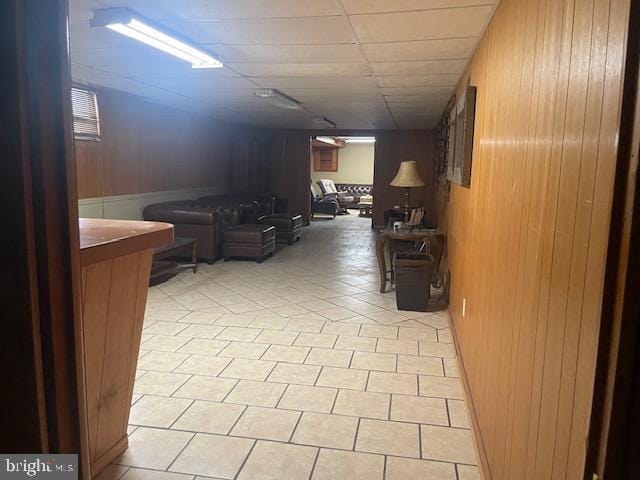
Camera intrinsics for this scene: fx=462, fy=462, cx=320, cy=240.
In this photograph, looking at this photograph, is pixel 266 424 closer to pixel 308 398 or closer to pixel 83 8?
pixel 308 398

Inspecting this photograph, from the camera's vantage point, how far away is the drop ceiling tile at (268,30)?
2.79 m

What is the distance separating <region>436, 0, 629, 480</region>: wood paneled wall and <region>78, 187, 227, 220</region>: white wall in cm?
400

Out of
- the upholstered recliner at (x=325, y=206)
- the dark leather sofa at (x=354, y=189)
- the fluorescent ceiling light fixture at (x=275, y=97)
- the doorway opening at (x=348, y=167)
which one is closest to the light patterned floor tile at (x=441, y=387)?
the fluorescent ceiling light fixture at (x=275, y=97)

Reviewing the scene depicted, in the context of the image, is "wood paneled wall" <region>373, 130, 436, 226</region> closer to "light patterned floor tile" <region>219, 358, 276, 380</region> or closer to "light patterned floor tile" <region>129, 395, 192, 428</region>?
"light patterned floor tile" <region>219, 358, 276, 380</region>

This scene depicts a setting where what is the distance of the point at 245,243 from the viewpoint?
248 inches

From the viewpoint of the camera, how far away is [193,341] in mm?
3475

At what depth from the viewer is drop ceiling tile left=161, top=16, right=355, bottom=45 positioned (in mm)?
2785

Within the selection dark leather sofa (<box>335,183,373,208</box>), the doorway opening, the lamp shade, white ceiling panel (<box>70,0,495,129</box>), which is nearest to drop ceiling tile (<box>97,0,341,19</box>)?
white ceiling panel (<box>70,0,495,129</box>)

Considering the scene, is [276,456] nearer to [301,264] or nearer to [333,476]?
[333,476]

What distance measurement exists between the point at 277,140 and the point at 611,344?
10133 mm

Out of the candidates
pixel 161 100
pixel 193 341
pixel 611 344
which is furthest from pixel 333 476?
pixel 161 100

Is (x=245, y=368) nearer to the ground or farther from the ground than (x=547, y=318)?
nearer to the ground

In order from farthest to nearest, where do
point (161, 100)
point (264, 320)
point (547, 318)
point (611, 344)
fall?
point (161, 100)
point (264, 320)
point (547, 318)
point (611, 344)

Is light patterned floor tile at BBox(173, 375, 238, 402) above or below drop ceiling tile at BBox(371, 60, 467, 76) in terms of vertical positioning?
below
